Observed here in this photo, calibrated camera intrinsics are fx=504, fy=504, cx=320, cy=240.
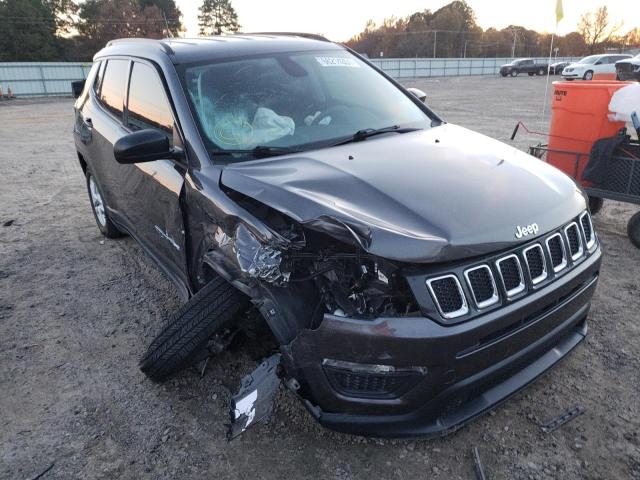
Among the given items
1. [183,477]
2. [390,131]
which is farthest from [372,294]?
[390,131]

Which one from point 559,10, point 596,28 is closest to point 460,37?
point 596,28

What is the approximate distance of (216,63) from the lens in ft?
10.5

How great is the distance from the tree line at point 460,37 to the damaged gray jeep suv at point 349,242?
251ft

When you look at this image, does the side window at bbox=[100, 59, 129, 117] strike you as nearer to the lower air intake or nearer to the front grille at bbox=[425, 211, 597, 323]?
the lower air intake

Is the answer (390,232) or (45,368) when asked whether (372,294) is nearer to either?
(390,232)

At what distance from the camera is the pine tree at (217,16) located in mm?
75938

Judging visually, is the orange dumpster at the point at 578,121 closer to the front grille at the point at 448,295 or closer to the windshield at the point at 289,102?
the windshield at the point at 289,102

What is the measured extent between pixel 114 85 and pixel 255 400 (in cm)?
305

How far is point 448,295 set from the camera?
2.00 metres

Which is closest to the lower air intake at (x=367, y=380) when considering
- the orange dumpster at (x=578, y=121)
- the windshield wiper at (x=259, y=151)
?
the windshield wiper at (x=259, y=151)

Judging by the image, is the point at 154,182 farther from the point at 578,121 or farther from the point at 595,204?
the point at 595,204

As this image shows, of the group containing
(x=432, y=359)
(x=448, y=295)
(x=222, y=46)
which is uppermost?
(x=222, y=46)

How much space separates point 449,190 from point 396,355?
84 cm

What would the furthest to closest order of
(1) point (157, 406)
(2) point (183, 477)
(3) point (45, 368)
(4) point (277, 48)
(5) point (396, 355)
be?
(4) point (277, 48) → (3) point (45, 368) → (1) point (157, 406) → (2) point (183, 477) → (5) point (396, 355)
